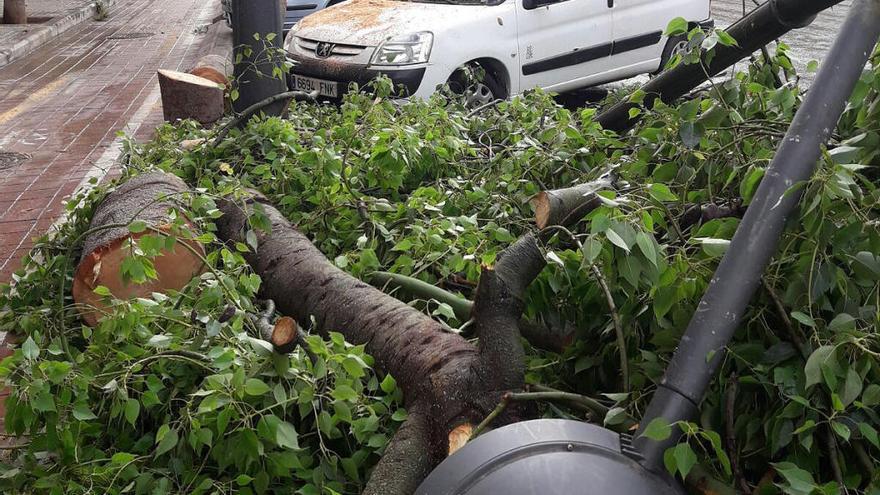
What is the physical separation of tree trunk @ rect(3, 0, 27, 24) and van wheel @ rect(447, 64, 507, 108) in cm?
1171

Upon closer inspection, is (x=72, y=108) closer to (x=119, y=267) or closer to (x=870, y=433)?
(x=119, y=267)

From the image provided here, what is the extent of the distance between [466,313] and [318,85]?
5.81 m

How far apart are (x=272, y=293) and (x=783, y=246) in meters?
2.15

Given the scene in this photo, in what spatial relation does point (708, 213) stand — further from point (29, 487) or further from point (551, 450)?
point (29, 487)

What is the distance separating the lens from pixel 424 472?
2.64 m

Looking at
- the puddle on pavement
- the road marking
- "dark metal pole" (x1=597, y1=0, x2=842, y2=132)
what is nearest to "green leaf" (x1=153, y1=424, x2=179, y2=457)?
"dark metal pole" (x1=597, y1=0, x2=842, y2=132)

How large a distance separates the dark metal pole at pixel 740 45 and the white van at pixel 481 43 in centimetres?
360

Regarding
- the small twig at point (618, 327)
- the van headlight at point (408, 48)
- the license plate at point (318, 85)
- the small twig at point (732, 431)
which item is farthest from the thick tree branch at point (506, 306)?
the license plate at point (318, 85)

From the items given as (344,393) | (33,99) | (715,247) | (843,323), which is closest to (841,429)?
(843,323)

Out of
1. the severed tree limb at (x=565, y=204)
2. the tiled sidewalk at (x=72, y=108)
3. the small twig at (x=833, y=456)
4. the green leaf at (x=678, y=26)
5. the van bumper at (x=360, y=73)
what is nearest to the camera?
the small twig at (x=833, y=456)

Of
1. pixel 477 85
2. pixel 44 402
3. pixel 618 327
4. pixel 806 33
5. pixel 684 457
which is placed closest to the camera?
pixel 684 457

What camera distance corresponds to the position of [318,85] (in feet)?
28.8

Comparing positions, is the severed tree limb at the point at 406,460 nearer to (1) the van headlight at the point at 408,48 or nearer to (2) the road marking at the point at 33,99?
(1) the van headlight at the point at 408,48

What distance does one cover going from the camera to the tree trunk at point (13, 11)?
1698cm
